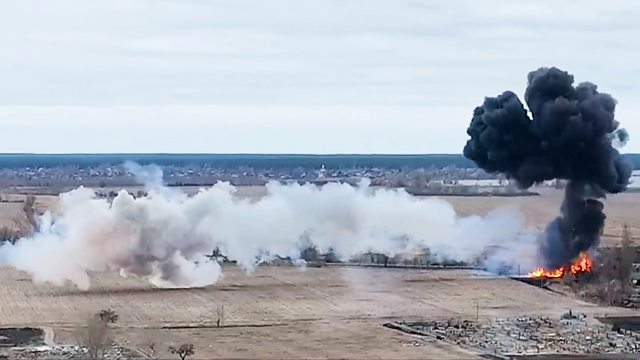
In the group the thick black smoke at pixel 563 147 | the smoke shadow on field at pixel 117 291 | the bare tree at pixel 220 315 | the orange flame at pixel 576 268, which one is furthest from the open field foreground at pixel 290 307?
the thick black smoke at pixel 563 147

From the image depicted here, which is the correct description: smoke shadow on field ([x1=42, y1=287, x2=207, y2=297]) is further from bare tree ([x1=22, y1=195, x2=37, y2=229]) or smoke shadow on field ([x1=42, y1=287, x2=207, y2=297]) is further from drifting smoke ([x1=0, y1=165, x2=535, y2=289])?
bare tree ([x1=22, y1=195, x2=37, y2=229])

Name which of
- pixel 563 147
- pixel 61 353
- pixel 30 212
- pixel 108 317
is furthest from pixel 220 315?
pixel 30 212

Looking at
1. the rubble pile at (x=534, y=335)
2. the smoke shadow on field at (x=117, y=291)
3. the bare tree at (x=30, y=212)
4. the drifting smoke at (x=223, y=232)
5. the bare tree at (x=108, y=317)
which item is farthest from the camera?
the bare tree at (x=30, y=212)

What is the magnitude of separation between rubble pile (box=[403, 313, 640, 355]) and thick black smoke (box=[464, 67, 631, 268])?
16.7 metres

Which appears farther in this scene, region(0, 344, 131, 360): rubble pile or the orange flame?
the orange flame

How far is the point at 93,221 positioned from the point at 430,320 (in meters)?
23.7

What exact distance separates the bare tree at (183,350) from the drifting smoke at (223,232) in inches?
868

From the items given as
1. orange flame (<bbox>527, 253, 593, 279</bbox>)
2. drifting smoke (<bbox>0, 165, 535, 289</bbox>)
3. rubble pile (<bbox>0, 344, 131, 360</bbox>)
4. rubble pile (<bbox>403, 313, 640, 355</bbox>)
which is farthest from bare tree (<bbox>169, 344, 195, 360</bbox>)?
orange flame (<bbox>527, 253, 593, 279</bbox>)

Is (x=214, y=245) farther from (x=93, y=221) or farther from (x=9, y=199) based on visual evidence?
(x=9, y=199)

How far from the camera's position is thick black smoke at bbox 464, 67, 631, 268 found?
8694cm

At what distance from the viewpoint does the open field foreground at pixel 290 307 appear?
202ft

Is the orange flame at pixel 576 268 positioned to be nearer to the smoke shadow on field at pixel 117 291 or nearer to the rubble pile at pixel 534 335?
the rubble pile at pixel 534 335

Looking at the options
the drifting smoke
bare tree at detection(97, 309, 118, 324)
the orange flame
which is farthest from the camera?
the orange flame

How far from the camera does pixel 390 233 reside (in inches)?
3890
